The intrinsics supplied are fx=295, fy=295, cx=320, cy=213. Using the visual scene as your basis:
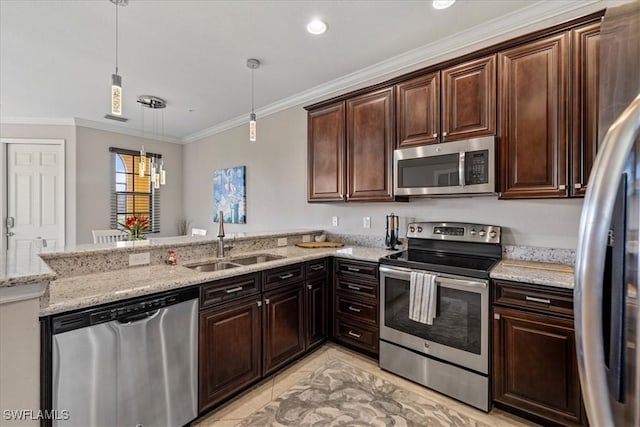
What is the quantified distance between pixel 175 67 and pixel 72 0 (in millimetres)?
1049

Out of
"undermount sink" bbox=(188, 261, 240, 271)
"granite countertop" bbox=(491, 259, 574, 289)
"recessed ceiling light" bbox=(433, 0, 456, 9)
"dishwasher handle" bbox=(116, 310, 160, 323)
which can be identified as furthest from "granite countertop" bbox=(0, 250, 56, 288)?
"recessed ceiling light" bbox=(433, 0, 456, 9)

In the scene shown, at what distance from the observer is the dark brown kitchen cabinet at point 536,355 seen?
173cm

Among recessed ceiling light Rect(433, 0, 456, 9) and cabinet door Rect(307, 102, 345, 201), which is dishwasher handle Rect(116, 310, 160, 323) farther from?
recessed ceiling light Rect(433, 0, 456, 9)

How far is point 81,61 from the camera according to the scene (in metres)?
3.02

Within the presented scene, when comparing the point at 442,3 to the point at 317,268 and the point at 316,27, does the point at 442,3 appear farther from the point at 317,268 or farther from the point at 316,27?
the point at 317,268

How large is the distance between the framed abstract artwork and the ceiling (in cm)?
127

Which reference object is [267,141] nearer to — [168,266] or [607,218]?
[168,266]

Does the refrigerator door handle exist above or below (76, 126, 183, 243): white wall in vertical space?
below

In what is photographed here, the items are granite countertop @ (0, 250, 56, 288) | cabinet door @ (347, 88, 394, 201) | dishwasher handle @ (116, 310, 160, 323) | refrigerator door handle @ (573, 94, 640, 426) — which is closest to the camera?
refrigerator door handle @ (573, 94, 640, 426)

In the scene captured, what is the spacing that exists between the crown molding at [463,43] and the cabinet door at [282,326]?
2.38 metres

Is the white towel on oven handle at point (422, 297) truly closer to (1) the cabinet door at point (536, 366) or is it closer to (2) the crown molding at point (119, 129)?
(1) the cabinet door at point (536, 366)

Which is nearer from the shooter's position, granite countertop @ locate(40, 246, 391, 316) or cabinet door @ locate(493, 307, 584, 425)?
granite countertop @ locate(40, 246, 391, 316)

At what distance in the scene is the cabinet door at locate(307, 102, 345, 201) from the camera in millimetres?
3158

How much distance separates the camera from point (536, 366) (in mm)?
1826
